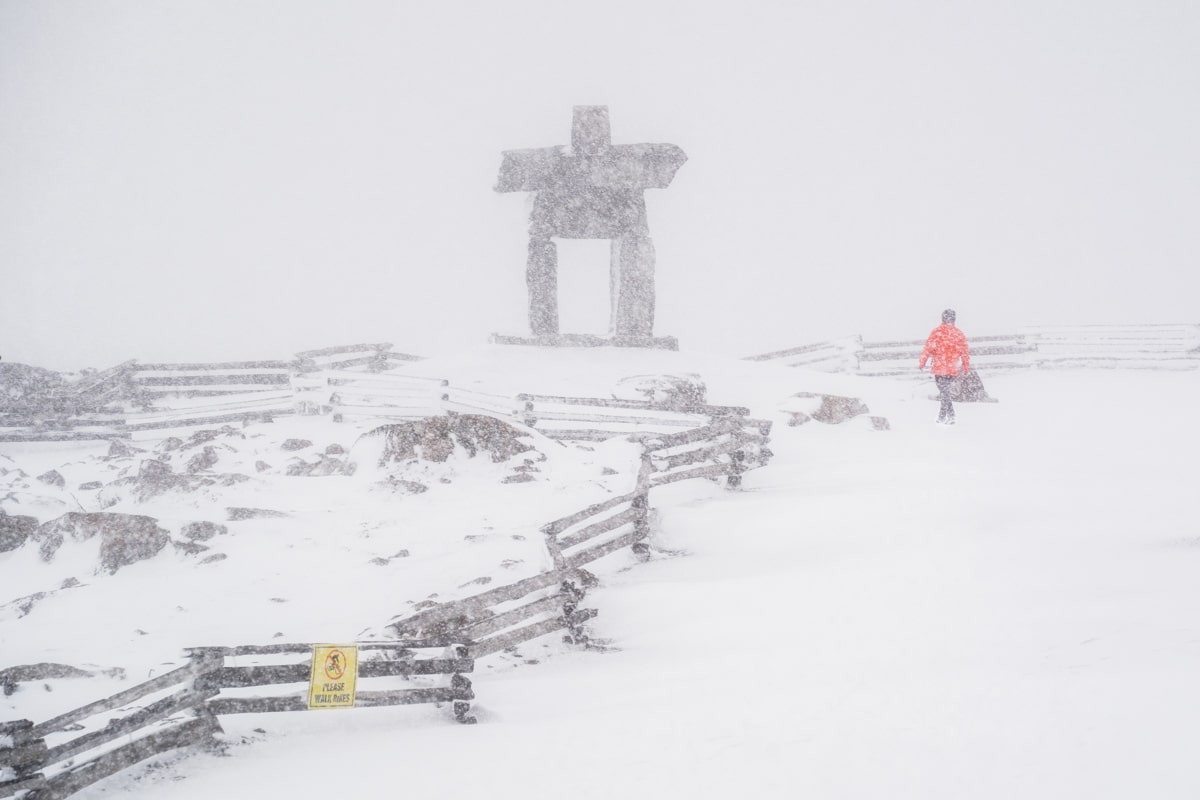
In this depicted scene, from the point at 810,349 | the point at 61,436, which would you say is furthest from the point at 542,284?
the point at 61,436

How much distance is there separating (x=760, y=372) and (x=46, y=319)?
46.3 metres

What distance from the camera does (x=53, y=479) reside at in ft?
37.0

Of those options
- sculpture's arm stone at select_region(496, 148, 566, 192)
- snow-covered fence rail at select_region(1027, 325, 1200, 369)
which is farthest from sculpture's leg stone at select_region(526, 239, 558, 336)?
snow-covered fence rail at select_region(1027, 325, 1200, 369)

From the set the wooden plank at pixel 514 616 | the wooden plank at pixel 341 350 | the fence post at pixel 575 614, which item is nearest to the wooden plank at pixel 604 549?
the fence post at pixel 575 614

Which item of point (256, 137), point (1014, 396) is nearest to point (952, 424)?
point (1014, 396)

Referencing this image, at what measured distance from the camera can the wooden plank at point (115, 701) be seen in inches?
180

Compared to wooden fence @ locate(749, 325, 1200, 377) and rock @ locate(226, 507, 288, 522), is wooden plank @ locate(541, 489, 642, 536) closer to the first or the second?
rock @ locate(226, 507, 288, 522)

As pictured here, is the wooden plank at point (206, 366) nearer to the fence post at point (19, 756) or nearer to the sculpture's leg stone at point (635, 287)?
the sculpture's leg stone at point (635, 287)

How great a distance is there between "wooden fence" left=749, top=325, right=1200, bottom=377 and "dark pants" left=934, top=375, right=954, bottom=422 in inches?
211

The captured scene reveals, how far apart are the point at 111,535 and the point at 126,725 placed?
15.1 feet

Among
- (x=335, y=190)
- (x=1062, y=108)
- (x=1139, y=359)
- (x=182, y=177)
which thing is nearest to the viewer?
(x=1139, y=359)

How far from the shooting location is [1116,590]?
Result: 5.77m

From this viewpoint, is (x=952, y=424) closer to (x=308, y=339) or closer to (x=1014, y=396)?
(x=1014, y=396)

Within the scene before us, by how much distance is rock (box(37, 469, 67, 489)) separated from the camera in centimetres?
1119
